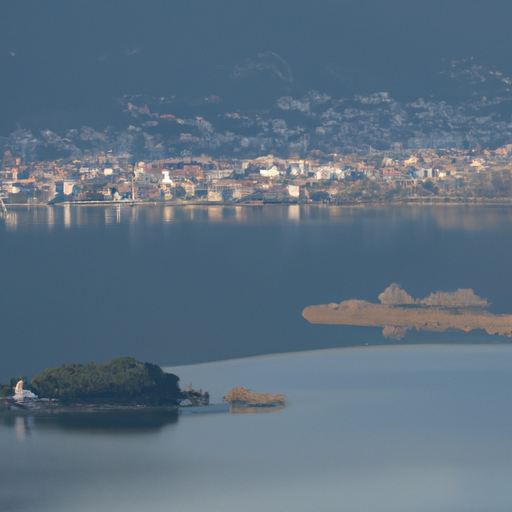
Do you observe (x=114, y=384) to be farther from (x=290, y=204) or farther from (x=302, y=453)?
(x=290, y=204)

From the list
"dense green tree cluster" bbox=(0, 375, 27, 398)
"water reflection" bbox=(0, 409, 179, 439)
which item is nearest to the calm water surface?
"dense green tree cluster" bbox=(0, 375, 27, 398)

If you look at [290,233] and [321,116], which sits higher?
[321,116]

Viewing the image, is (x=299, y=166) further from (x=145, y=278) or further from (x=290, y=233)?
(x=145, y=278)

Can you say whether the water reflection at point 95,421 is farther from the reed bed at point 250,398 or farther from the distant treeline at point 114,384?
the reed bed at point 250,398

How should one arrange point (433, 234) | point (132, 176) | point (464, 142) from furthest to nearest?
point (464, 142) → point (132, 176) → point (433, 234)

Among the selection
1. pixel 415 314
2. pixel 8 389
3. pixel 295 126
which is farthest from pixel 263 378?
pixel 295 126

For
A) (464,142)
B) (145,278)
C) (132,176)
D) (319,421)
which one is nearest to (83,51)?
(132,176)
